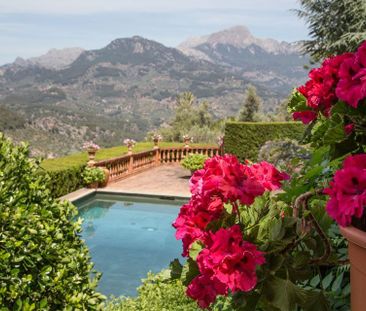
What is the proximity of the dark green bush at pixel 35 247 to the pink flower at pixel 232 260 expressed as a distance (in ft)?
5.06

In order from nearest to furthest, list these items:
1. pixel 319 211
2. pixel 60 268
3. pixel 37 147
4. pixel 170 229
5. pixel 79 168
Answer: pixel 319 211 < pixel 60 268 < pixel 170 229 < pixel 79 168 < pixel 37 147

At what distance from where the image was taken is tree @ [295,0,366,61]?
18.6 m

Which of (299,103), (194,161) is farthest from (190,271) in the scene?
(194,161)

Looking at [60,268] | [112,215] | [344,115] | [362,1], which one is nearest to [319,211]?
[344,115]

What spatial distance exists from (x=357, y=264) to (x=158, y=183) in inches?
700

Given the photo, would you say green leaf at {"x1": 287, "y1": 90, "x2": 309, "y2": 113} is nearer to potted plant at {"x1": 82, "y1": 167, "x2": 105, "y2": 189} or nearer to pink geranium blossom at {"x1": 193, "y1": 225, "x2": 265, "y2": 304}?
pink geranium blossom at {"x1": 193, "y1": 225, "x2": 265, "y2": 304}

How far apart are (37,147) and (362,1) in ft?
218

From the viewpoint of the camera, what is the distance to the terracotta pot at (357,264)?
1224 millimetres

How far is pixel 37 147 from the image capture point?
7694 centimetres

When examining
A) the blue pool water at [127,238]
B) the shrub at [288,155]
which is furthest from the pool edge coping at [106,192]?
the shrub at [288,155]

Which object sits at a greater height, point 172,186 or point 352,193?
point 352,193

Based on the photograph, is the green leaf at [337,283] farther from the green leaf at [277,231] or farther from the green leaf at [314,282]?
the green leaf at [277,231]

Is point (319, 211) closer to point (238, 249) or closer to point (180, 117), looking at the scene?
point (238, 249)

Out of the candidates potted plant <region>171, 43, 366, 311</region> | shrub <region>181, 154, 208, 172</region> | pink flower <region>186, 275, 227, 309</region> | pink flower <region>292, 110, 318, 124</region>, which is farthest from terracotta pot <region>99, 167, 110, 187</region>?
pink flower <region>186, 275, 227, 309</region>
